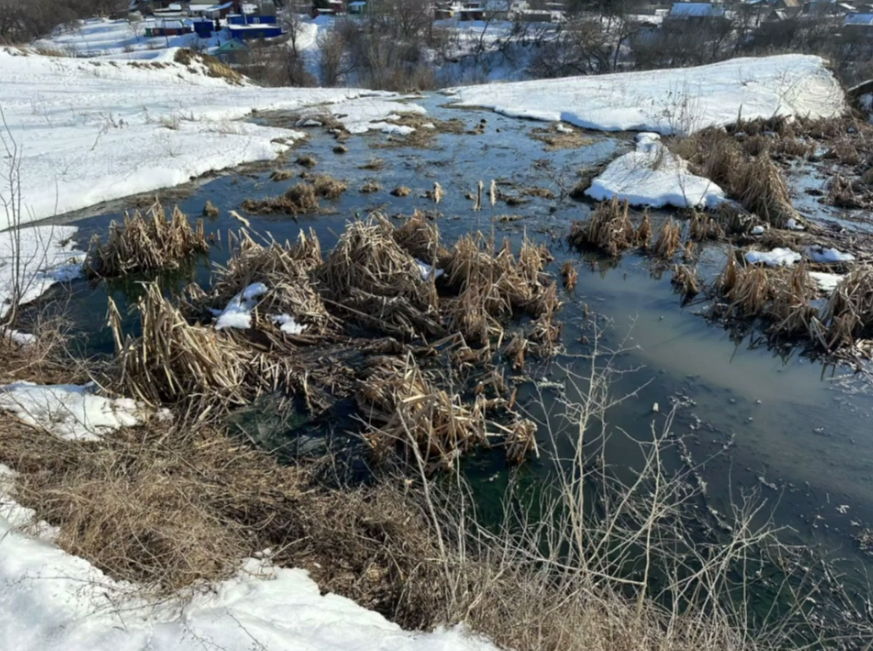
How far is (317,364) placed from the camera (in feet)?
19.0

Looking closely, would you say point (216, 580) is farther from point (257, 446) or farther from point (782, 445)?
point (782, 445)

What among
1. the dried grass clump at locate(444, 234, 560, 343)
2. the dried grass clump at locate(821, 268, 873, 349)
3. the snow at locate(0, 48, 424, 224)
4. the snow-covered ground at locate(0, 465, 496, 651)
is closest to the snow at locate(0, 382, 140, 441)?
the snow-covered ground at locate(0, 465, 496, 651)

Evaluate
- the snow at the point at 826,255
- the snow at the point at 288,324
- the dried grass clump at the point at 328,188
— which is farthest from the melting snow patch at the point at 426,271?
the snow at the point at 826,255

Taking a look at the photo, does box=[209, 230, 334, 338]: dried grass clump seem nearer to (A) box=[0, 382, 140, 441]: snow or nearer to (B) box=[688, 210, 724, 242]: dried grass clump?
(A) box=[0, 382, 140, 441]: snow

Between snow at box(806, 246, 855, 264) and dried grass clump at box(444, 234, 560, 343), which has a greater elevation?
dried grass clump at box(444, 234, 560, 343)

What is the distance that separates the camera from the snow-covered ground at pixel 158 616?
2.46 meters

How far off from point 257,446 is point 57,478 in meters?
1.49

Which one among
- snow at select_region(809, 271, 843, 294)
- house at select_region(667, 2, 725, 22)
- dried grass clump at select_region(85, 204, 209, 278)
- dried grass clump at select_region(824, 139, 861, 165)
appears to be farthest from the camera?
house at select_region(667, 2, 725, 22)

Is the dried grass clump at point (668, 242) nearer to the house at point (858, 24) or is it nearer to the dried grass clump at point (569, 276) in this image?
the dried grass clump at point (569, 276)

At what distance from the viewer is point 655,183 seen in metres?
10.6

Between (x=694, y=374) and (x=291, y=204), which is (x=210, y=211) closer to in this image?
(x=291, y=204)

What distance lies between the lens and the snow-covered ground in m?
2.46

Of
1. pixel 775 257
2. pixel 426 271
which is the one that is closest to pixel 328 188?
pixel 426 271

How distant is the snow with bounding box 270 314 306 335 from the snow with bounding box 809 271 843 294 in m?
6.28
